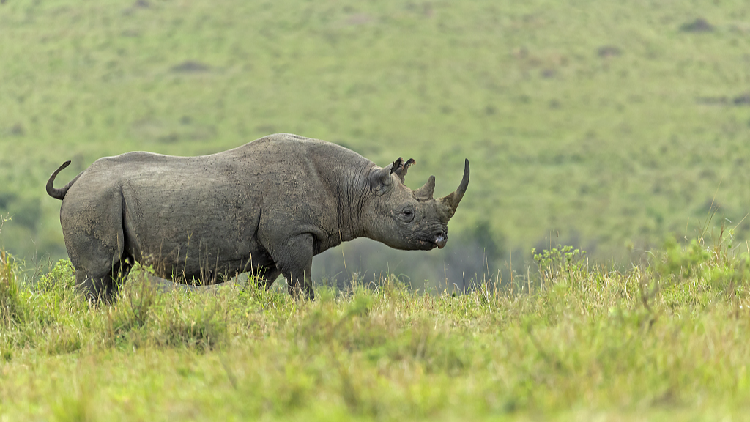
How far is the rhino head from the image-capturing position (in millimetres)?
8977

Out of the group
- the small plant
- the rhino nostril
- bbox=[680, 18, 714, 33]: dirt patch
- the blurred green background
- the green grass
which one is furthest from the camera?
bbox=[680, 18, 714, 33]: dirt patch

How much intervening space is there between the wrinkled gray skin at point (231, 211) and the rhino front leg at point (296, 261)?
0.01 meters

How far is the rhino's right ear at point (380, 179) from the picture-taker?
902 centimetres

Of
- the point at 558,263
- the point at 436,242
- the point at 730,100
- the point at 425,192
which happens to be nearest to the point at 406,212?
the point at 425,192

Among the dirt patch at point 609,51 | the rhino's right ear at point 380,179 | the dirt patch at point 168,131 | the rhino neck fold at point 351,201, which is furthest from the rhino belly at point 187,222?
the dirt patch at point 609,51

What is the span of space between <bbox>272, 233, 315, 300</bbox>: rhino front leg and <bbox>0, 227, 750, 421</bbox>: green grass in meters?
0.40

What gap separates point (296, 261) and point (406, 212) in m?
1.40

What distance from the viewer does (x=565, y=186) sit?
87.7 metres

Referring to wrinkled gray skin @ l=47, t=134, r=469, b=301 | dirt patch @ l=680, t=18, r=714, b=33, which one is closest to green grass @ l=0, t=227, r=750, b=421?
wrinkled gray skin @ l=47, t=134, r=469, b=301

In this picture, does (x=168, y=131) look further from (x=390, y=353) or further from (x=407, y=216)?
(x=390, y=353)

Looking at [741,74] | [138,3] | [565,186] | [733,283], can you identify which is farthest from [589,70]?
[733,283]

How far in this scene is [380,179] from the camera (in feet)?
29.9

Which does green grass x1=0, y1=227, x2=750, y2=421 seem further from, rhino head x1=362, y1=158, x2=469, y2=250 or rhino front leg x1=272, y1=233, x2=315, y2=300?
rhino head x1=362, y1=158, x2=469, y2=250

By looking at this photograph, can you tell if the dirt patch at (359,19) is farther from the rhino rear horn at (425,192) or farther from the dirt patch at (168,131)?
the rhino rear horn at (425,192)
